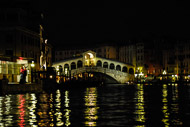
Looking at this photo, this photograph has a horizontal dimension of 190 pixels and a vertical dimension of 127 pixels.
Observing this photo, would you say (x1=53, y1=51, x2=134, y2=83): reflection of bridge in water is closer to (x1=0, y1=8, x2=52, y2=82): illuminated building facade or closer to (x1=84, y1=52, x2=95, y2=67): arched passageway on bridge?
(x1=84, y1=52, x2=95, y2=67): arched passageway on bridge

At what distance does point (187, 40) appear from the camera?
403 feet

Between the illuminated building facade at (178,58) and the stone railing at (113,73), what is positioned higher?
the illuminated building facade at (178,58)

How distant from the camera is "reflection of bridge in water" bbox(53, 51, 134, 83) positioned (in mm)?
122188

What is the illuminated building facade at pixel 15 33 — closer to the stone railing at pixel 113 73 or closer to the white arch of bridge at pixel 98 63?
the stone railing at pixel 113 73

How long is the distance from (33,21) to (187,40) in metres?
67.8

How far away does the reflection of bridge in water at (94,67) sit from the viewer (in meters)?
122

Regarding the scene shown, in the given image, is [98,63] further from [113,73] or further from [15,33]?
[15,33]

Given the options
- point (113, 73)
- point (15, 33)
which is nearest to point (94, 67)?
point (113, 73)

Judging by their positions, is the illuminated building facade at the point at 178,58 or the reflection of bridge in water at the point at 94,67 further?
the illuminated building facade at the point at 178,58

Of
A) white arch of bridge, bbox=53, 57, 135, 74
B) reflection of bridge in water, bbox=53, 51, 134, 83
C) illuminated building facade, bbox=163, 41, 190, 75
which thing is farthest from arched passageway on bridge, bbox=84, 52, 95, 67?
illuminated building facade, bbox=163, 41, 190, 75

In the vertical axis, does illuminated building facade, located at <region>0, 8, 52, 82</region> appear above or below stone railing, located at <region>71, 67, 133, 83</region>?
above

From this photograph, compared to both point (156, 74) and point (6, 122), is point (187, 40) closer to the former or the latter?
point (156, 74)

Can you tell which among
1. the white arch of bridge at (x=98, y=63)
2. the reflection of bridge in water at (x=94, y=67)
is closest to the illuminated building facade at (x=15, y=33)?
the reflection of bridge in water at (x=94, y=67)

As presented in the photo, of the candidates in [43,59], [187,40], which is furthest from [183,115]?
[187,40]
